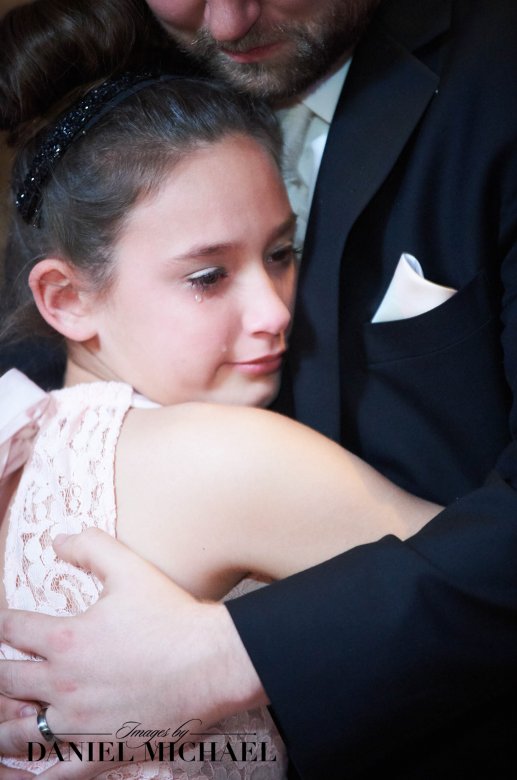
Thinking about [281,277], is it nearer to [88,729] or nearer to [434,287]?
[434,287]

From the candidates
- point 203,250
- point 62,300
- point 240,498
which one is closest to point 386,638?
point 240,498

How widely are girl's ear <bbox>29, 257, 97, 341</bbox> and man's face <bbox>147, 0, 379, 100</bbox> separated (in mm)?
387

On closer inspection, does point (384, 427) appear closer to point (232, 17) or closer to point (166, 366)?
point (166, 366)

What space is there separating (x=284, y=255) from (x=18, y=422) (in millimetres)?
464

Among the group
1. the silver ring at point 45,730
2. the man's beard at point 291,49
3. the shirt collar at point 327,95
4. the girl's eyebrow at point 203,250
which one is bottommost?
the silver ring at point 45,730

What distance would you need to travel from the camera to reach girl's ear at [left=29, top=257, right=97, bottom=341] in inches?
54.4

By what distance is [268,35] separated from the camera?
1355mm

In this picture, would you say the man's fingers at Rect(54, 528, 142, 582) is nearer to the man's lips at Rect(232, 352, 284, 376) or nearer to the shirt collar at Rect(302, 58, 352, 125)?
the man's lips at Rect(232, 352, 284, 376)

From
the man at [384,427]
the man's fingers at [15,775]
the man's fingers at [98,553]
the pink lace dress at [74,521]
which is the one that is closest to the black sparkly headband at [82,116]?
the man at [384,427]

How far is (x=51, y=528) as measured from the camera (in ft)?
3.96

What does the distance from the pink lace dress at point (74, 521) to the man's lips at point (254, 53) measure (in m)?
0.51

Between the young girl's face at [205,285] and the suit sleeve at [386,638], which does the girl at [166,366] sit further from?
the suit sleeve at [386,638]

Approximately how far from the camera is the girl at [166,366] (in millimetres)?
1160

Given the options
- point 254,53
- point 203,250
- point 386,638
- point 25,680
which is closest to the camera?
point 386,638
